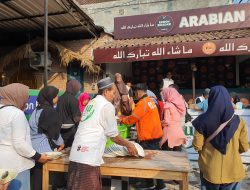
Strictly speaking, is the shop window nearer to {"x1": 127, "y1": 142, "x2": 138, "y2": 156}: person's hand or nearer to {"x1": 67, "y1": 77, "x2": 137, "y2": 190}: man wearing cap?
{"x1": 127, "y1": 142, "x2": 138, "y2": 156}: person's hand

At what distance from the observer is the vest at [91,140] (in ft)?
9.48

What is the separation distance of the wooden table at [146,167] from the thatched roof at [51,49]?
759cm

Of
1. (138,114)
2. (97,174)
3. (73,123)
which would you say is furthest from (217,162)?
(73,123)

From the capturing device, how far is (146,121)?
4.72 meters

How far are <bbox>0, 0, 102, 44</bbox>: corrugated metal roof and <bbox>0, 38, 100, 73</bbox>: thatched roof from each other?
0.54m

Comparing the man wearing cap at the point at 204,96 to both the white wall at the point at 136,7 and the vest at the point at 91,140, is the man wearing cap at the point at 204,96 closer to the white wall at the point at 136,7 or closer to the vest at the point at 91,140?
the vest at the point at 91,140

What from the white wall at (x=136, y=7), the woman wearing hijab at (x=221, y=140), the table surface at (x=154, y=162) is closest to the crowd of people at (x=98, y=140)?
the woman wearing hijab at (x=221, y=140)

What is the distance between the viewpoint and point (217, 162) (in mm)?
3006

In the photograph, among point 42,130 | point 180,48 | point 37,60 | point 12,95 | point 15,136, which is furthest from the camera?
point 37,60

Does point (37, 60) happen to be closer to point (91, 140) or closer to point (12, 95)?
point (12, 95)

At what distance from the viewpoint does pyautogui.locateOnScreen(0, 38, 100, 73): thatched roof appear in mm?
10742

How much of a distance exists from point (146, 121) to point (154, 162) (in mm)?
1485

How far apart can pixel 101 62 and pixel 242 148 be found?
7.85m

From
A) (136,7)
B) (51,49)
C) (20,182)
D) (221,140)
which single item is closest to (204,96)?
(221,140)
